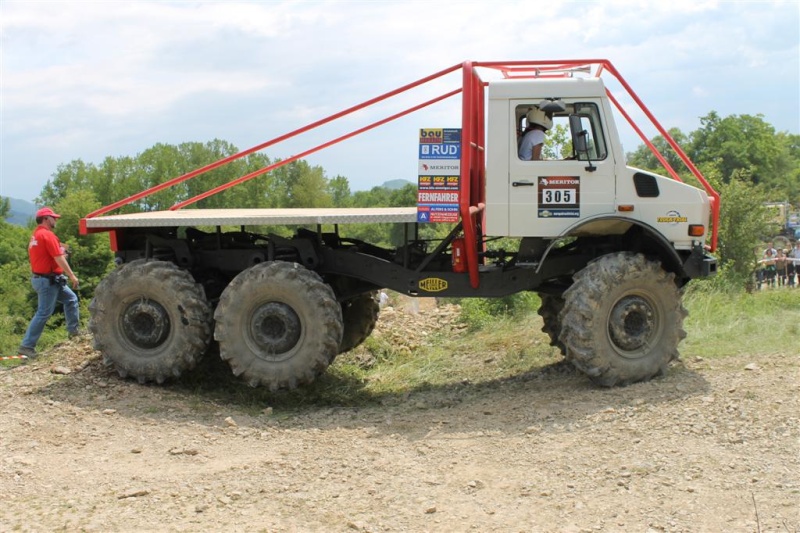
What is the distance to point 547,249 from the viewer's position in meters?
7.93

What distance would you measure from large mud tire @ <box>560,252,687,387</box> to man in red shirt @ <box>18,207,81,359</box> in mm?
6012

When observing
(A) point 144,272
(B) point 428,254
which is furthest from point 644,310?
(A) point 144,272

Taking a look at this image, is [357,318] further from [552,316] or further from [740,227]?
[740,227]

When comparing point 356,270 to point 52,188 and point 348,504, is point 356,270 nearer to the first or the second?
→ point 348,504

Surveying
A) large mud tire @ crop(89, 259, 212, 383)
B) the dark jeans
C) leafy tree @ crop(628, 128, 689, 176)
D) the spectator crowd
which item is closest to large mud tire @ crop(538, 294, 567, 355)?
large mud tire @ crop(89, 259, 212, 383)

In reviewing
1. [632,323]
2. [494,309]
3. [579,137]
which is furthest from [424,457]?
[494,309]

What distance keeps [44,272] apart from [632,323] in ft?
23.1

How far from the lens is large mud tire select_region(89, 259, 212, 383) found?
28.7 feet

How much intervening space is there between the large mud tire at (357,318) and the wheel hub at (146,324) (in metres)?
2.31

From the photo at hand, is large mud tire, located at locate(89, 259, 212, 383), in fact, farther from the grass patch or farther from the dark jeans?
the grass patch

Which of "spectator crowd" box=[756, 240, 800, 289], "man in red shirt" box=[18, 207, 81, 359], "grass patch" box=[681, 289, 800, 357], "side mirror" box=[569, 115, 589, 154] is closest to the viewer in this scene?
"side mirror" box=[569, 115, 589, 154]

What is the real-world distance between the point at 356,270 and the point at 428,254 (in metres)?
0.85

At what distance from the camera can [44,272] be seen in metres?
9.80

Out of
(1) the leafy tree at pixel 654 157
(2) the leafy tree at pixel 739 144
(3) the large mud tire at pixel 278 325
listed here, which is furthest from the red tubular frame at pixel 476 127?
(2) the leafy tree at pixel 739 144
